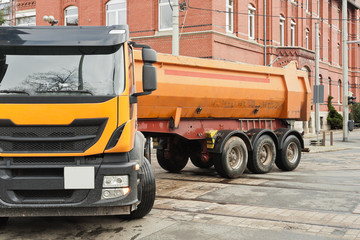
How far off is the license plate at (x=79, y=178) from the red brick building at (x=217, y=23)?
1667cm

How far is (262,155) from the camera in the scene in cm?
1172

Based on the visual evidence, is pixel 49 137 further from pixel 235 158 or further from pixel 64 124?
pixel 235 158

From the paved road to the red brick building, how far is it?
13.2 meters

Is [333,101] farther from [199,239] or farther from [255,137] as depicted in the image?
[199,239]

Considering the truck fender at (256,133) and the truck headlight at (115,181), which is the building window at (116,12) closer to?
the truck fender at (256,133)

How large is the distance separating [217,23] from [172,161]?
13.5m

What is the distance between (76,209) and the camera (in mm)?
5387

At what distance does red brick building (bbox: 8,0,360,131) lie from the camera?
2375 centimetres

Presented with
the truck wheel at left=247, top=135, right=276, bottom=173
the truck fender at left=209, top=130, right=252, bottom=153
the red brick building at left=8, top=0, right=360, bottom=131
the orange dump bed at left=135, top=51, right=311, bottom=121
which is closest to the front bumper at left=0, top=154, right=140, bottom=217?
the orange dump bed at left=135, top=51, right=311, bottom=121

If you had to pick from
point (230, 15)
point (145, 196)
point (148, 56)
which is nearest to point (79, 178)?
point (145, 196)

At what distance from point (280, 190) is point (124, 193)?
4.54 meters

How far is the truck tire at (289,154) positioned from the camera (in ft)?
39.8

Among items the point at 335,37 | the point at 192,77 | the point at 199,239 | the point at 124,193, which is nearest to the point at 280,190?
the point at 192,77

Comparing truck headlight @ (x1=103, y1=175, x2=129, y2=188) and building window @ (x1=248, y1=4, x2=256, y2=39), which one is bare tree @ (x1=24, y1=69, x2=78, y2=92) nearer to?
truck headlight @ (x1=103, y1=175, x2=129, y2=188)
